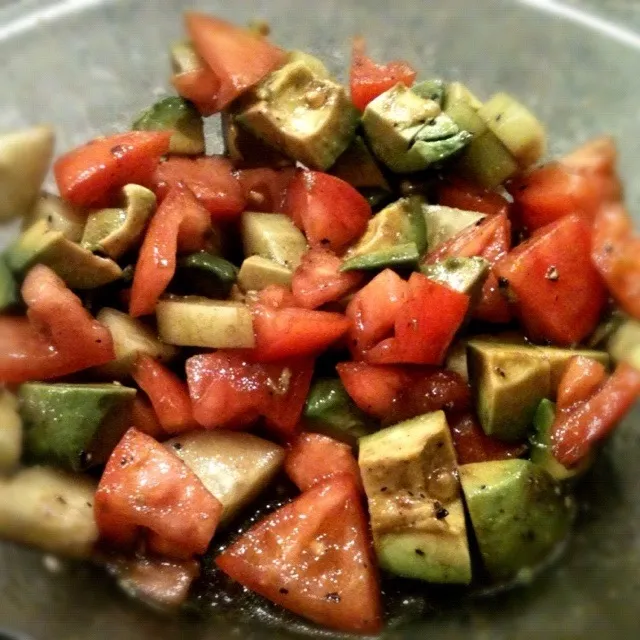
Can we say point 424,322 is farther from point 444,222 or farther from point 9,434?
point 9,434

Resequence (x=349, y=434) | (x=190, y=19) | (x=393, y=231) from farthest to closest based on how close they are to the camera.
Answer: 1. (x=190, y=19)
2. (x=393, y=231)
3. (x=349, y=434)

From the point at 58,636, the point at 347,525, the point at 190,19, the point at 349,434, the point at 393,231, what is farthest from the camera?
the point at 190,19

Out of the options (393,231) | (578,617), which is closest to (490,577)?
(578,617)

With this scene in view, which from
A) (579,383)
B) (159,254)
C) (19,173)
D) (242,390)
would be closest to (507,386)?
(579,383)

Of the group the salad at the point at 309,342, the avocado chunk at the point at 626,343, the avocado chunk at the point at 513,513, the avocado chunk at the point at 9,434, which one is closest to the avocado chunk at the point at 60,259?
the salad at the point at 309,342

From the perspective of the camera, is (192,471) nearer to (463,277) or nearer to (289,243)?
(289,243)

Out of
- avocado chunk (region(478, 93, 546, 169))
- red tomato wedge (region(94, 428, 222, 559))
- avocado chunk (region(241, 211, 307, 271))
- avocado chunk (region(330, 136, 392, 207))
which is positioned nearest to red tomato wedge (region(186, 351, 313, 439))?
red tomato wedge (region(94, 428, 222, 559))

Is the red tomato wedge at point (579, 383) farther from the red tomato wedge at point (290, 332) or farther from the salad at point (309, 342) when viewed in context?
the red tomato wedge at point (290, 332)

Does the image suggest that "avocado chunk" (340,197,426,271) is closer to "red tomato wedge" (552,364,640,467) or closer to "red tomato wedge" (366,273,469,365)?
"red tomato wedge" (366,273,469,365)
